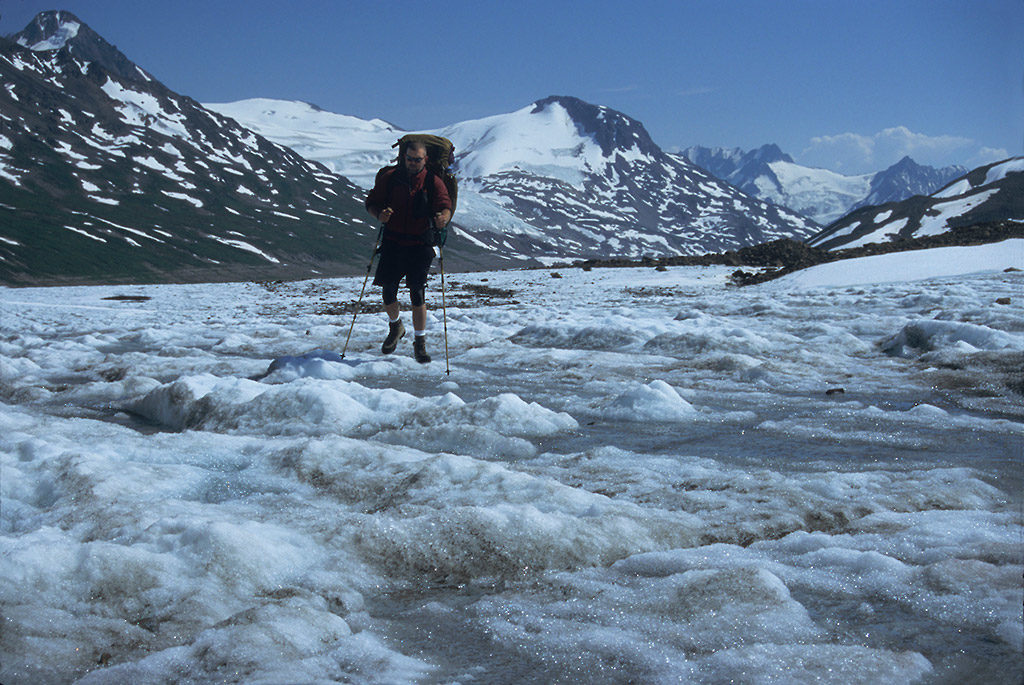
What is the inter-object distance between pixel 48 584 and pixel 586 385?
5.65 meters

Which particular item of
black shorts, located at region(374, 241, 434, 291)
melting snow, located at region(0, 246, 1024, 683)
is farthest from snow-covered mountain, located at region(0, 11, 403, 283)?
melting snow, located at region(0, 246, 1024, 683)

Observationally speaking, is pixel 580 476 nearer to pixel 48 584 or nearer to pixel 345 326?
pixel 48 584

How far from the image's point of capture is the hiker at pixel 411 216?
924 cm

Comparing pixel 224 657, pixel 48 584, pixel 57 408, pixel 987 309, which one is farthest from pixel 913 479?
pixel 987 309

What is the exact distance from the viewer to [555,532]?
3.44 m

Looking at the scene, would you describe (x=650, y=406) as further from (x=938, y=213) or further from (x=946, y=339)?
(x=938, y=213)

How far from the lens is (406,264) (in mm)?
9930

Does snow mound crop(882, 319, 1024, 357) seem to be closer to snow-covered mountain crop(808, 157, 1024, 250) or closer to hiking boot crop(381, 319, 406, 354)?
hiking boot crop(381, 319, 406, 354)

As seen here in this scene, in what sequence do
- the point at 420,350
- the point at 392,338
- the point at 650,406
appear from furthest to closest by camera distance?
the point at 392,338 → the point at 420,350 → the point at 650,406

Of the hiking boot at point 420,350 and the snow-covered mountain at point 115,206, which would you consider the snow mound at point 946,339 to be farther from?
the snow-covered mountain at point 115,206

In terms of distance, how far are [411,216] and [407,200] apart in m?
0.22

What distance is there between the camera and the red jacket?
9266 millimetres

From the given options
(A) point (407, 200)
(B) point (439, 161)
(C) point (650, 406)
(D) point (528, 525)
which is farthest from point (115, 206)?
(D) point (528, 525)

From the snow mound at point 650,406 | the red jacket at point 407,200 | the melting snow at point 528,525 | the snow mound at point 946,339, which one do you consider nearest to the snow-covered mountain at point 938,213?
the snow mound at point 946,339
